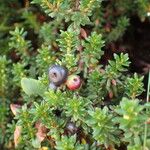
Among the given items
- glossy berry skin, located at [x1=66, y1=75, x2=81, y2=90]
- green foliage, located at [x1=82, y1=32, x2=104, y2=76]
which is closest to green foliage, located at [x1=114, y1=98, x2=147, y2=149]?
glossy berry skin, located at [x1=66, y1=75, x2=81, y2=90]

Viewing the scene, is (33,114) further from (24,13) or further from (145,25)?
(145,25)

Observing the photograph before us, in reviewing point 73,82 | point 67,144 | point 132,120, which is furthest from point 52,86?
point 132,120

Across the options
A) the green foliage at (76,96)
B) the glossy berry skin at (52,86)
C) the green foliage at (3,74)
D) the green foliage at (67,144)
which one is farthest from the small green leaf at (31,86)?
the green foliage at (67,144)

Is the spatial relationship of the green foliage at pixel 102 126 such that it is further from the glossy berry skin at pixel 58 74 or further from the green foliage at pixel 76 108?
the glossy berry skin at pixel 58 74

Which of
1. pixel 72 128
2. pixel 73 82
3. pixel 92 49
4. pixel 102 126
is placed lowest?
pixel 72 128

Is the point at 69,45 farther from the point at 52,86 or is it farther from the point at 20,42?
the point at 20,42

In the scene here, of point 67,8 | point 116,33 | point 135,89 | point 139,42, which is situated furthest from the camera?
point 139,42

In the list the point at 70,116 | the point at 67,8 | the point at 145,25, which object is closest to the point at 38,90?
the point at 70,116

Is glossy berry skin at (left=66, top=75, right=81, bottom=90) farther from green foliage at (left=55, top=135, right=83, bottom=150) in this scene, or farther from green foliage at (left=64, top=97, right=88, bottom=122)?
green foliage at (left=55, top=135, right=83, bottom=150)
